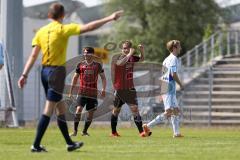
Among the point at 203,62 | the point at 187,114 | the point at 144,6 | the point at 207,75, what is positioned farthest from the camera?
the point at 144,6

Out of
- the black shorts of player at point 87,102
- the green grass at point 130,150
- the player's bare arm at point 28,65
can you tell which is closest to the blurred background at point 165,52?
the black shorts of player at point 87,102

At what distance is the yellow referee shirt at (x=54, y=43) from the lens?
1258 centimetres

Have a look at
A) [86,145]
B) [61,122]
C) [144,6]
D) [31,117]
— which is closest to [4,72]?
[31,117]

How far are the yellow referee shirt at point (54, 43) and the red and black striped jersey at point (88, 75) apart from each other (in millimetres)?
6200

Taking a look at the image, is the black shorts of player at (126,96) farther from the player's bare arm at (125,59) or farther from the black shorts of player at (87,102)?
the black shorts of player at (87,102)

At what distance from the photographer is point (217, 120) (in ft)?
97.9

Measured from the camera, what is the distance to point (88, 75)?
19016mm

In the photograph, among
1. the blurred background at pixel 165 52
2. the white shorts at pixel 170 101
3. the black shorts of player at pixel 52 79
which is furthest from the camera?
the blurred background at pixel 165 52

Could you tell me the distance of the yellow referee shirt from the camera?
41.3 feet

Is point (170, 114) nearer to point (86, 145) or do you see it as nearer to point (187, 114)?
point (86, 145)

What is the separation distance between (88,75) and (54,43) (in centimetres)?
639

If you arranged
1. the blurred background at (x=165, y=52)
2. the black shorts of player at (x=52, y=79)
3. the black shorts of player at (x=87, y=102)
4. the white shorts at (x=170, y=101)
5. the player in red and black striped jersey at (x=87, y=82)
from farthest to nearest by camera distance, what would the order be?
the blurred background at (x=165, y=52), the black shorts of player at (x=87, y=102), the player in red and black striped jersey at (x=87, y=82), the white shorts at (x=170, y=101), the black shorts of player at (x=52, y=79)

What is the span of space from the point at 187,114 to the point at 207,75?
412 cm

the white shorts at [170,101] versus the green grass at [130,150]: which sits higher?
the white shorts at [170,101]
